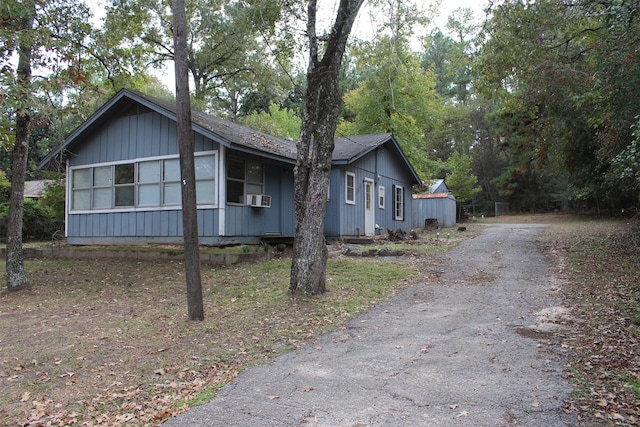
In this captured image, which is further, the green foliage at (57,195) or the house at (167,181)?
the green foliage at (57,195)

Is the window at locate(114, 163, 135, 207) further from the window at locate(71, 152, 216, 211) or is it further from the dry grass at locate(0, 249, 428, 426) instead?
the dry grass at locate(0, 249, 428, 426)

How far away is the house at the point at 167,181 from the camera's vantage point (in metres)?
12.5

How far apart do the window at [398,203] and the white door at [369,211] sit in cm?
238

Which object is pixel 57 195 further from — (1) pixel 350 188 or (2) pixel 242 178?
(1) pixel 350 188

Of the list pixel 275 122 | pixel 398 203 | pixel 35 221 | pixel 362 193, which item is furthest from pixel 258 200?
pixel 275 122

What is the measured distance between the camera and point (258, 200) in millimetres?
13336

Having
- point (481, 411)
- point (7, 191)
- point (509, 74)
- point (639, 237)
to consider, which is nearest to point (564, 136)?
point (509, 74)

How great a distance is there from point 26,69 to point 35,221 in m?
17.0

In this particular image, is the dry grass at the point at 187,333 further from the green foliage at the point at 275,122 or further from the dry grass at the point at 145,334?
the green foliage at the point at 275,122

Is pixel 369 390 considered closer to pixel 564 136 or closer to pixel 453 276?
pixel 453 276

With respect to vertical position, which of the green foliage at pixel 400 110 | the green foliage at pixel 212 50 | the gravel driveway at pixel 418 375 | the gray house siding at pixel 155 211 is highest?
the green foliage at pixel 212 50

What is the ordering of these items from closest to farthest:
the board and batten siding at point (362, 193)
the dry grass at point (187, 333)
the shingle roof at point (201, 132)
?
the dry grass at point (187, 333) < the shingle roof at point (201, 132) < the board and batten siding at point (362, 193)

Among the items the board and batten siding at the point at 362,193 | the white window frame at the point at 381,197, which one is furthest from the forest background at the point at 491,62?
the white window frame at the point at 381,197

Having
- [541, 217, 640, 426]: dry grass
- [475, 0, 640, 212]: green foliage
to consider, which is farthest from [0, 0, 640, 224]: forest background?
[541, 217, 640, 426]: dry grass
